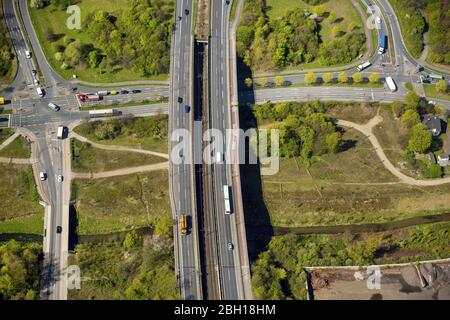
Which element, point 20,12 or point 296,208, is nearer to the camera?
point 296,208

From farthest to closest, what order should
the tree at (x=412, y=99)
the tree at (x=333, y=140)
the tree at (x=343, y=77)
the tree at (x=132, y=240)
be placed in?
the tree at (x=343, y=77)
the tree at (x=412, y=99)
the tree at (x=333, y=140)
the tree at (x=132, y=240)

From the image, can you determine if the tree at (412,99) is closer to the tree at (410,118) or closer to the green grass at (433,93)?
the tree at (410,118)

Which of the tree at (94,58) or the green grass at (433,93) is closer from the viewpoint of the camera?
the tree at (94,58)

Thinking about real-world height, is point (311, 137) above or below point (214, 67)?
below

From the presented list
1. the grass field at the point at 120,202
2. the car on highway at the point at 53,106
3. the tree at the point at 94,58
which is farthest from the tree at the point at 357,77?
the car on highway at the point at 53,106

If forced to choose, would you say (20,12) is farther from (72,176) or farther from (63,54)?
(72,176)
